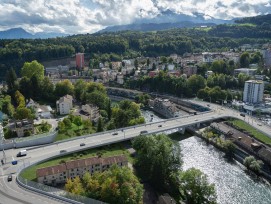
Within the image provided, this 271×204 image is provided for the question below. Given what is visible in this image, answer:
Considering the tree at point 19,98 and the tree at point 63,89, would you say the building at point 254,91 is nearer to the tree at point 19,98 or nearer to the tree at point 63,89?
the tree at point 63,89

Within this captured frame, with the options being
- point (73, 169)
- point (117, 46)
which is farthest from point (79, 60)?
point (73, 169)

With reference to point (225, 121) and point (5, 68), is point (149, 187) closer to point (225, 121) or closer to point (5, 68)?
point (225, 121)

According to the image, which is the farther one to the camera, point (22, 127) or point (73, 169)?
point (22, 127)

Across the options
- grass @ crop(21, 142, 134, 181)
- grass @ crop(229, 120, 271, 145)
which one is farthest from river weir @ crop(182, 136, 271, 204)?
grass @ crop(21, 142, 134, 181)

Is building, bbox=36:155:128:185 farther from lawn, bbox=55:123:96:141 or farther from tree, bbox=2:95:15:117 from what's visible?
tree, bbox=2:95:15:117

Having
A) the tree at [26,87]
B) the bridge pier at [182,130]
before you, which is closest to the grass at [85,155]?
the bridge pier at [182,130]

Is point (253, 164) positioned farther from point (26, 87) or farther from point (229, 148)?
point (26, 87)
